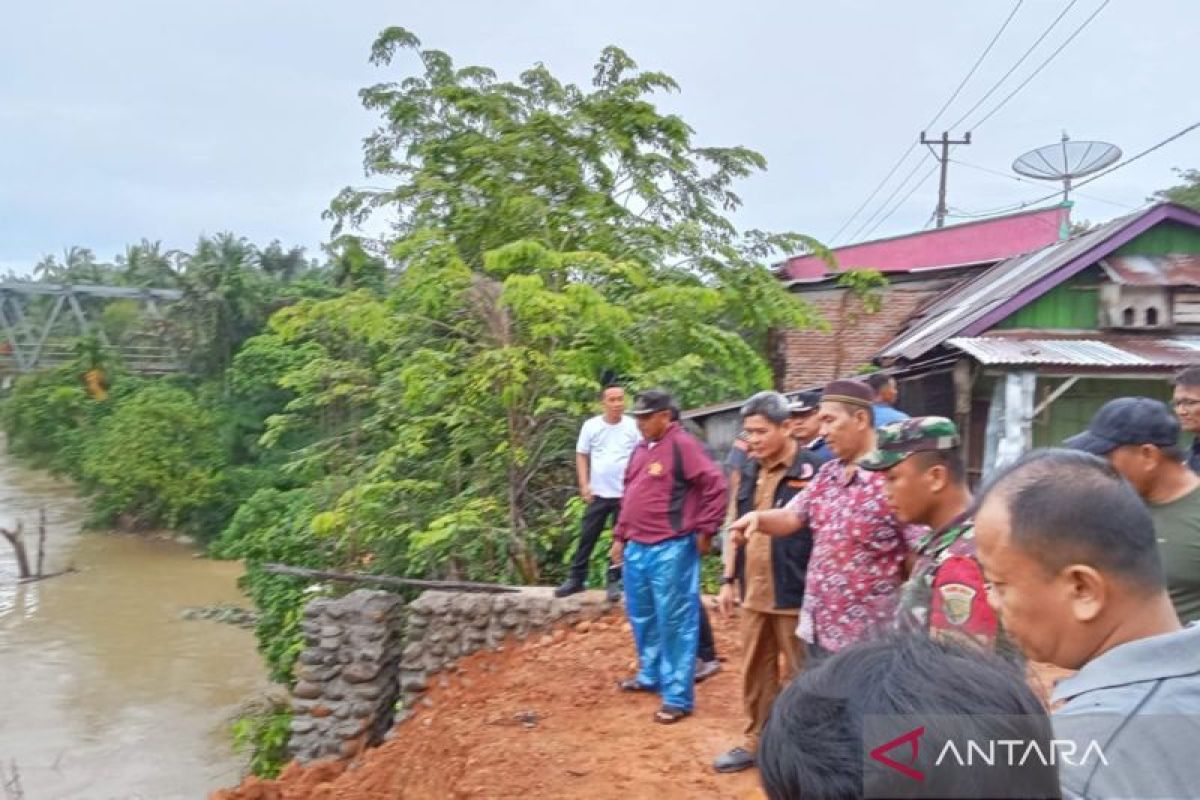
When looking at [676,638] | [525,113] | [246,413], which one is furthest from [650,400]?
[246,413]

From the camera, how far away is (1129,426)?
2645mm

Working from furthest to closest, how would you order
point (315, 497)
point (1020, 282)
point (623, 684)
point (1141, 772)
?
point (315, 497)
point (1020, 282)
point (623, 684)
point (1141, 772)

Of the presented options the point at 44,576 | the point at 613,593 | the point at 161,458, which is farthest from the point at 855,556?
the point at 44,576

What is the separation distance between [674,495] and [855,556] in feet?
5.02

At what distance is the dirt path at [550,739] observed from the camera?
3963mm

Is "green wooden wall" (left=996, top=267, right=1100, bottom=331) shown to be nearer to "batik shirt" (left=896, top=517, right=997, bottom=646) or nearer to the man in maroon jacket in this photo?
the man in maroon jacket

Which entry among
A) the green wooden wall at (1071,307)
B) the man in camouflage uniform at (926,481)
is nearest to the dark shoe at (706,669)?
the man in camouflage uniform at (926,481)

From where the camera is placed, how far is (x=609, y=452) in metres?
5.43

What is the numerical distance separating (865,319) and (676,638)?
813cm

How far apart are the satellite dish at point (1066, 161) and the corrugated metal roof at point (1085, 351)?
12.1ft

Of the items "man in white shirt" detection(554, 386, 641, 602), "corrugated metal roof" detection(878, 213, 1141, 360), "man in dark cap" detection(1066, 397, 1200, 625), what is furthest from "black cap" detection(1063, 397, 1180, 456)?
"corrugated metal roof" detection(878, 213, 1141, 360)

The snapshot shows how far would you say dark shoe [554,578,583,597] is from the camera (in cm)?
598

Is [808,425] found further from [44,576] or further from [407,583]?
[44,576]

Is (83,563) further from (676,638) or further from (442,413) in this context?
(676,638)
